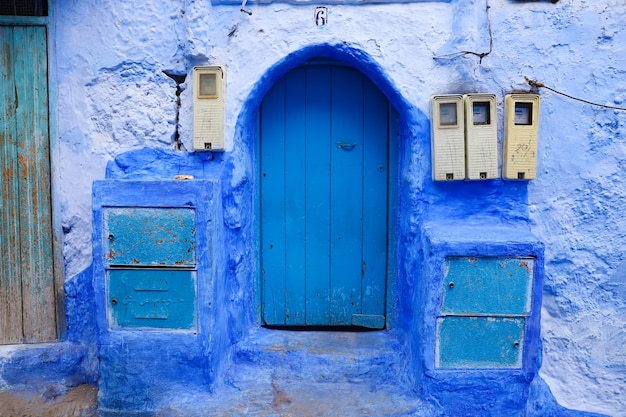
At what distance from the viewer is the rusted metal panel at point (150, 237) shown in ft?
9.33

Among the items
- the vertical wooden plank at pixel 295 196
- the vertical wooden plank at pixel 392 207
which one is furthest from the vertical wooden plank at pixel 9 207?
the vertical wooden plank at pixel 392 207

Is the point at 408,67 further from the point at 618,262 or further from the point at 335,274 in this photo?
the point at 618,262

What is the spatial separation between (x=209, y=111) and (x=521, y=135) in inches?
66.3

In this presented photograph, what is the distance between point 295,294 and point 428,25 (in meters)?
1.78

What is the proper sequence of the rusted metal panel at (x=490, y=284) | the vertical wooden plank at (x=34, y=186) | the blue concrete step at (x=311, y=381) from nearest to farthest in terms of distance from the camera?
the rusted metal panel at (x=490, y=284) < the blue concrete step at (x=311, y=381) < the vertical wooden plank at (x=34, y=186)

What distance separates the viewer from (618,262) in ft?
10.1

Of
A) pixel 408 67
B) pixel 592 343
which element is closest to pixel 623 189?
pixel 592 343

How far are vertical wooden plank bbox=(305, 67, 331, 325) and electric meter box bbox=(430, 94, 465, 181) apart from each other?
2.31 feet

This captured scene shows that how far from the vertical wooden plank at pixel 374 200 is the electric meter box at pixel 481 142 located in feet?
1.92

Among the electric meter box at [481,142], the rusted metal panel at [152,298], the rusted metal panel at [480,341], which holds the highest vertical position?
the electric meter box at [481,142]

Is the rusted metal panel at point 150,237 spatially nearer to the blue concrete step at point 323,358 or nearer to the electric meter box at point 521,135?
the blue concrete step at point 323,358

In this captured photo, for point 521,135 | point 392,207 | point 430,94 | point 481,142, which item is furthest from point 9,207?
point 521,135

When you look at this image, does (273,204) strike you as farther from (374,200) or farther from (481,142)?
(481,142)

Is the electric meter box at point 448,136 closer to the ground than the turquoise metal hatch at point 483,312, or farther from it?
farther from it
